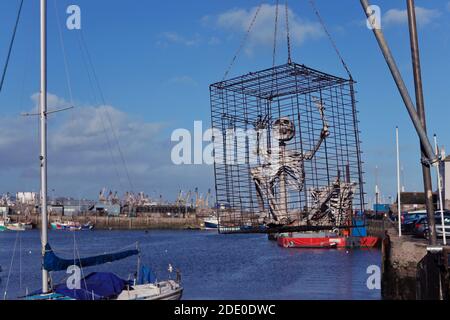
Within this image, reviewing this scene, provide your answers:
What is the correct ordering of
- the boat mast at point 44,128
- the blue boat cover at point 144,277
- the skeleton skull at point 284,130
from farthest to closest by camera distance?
the blue boat cover at point 144,277
the boat mast at point 44,128
the skeleton skull at point 284,130

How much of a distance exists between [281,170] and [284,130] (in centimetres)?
80

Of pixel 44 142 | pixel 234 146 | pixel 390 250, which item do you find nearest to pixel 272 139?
pixel 234 146

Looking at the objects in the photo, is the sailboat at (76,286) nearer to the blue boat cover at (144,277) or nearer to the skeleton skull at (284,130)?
the blue boat cover at (144,277)

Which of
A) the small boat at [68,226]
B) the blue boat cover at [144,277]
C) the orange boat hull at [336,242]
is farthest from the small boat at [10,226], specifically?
the blue boat cover at [144,277]

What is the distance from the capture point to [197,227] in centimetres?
19438

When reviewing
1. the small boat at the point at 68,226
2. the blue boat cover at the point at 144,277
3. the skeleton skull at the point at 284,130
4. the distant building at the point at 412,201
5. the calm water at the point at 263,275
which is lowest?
the calm water at the point at 263,275

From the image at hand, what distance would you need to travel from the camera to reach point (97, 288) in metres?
21.3

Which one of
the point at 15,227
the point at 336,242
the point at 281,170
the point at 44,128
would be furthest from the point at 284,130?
the point at 15,227

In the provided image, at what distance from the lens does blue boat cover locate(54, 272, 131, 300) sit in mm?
19766

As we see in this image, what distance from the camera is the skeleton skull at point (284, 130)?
39.2 ft

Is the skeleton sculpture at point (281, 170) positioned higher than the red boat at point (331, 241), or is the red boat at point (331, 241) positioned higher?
the skeleton sculpture at point (281, 170)

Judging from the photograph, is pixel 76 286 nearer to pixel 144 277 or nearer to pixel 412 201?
pixel 144 277
